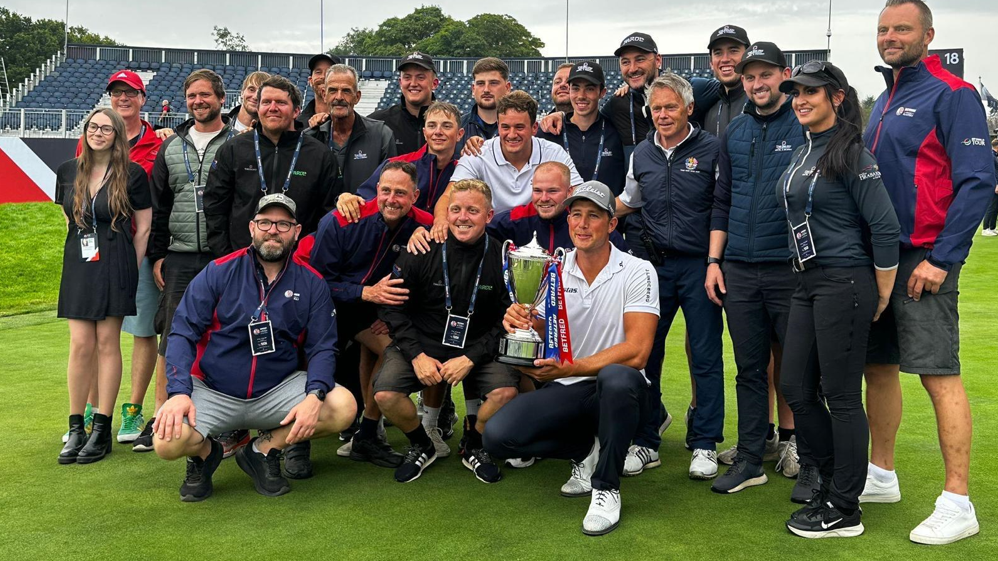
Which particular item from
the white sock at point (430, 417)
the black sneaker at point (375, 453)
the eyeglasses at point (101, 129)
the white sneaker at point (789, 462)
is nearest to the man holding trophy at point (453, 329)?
the black sneaker at point (375, 453)

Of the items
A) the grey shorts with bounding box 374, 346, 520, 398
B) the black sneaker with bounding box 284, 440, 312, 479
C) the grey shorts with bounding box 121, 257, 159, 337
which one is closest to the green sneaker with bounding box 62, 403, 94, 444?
the grey shorts with bounding box 121, 257, 159, 337

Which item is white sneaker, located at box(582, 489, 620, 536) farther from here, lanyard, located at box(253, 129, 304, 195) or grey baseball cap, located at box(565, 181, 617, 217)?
lanyard, located at box(253, 129, 304, 195)

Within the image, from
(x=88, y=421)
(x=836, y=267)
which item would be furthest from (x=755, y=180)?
Result: (x=88, y=421)

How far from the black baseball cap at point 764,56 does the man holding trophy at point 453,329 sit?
1368 millimetres

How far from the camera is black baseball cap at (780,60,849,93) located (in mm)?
3533

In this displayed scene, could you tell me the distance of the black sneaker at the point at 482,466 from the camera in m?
4.31

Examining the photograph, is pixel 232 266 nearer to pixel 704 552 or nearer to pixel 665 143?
pixel 665 143

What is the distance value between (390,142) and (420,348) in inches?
62.3

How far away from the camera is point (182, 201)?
494 centimetres

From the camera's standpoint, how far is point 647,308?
13.3ft

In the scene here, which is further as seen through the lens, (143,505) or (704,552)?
(143,505)

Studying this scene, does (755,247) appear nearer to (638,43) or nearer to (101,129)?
(638,43)

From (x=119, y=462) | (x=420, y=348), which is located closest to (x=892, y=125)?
(x=420, y=348)

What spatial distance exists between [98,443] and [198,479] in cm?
94
